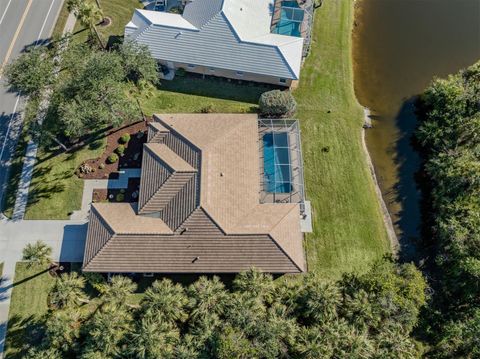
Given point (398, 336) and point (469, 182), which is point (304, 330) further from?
point (469, 182)

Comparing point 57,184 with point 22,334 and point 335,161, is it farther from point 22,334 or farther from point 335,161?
point 335,161

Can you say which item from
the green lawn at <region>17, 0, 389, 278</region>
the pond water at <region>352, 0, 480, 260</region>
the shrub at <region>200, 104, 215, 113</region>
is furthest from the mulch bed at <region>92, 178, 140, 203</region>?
the pond water at <region>352, 0, 480, 260</region>

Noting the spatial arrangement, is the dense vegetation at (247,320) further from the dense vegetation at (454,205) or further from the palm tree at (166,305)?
the dense vegetation at (454,205)

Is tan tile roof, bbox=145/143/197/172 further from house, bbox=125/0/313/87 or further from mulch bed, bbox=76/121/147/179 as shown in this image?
house, bbox=125/0/313/87

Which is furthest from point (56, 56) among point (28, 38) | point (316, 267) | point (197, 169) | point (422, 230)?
point (422, 230)

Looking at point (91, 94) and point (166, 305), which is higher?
point (91, 94)

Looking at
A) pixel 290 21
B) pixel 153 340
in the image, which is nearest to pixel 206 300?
pixel 153 340
